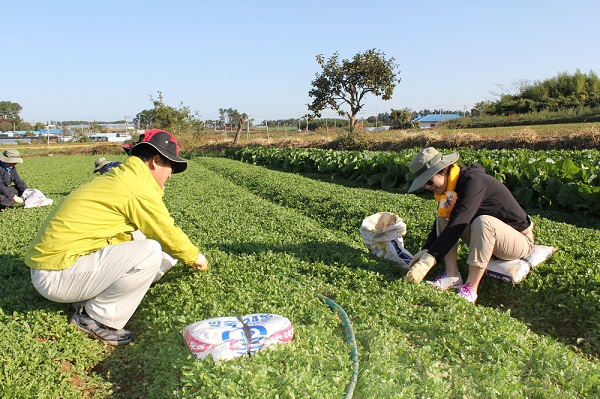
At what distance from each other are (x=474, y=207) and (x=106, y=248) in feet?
11.2

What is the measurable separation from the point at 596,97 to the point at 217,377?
40.2m

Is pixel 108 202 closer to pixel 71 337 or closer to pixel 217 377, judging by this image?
pixel 71 337

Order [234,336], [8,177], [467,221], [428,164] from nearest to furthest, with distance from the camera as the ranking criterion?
[234,336]
[467,221]
[428,164]
[8,177]

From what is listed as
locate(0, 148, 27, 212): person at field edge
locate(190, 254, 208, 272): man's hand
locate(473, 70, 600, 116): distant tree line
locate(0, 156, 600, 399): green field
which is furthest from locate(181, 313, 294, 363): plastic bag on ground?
locate(473, 70, 600, 116): distant tree line

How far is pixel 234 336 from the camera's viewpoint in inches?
123

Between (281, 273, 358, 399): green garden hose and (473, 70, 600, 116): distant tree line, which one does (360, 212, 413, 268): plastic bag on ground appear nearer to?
(281, 273, 358, 399): green garden hose

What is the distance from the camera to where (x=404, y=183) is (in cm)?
1385

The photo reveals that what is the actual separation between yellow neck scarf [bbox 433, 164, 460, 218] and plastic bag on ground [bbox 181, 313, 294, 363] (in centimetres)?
238

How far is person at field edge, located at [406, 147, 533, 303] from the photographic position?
182 inches

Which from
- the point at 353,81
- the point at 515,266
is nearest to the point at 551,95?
the point at 353,81

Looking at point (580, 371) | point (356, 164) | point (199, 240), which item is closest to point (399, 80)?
point (356, 164)

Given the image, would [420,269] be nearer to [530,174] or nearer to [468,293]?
[468,293]

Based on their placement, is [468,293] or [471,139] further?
[471,139]

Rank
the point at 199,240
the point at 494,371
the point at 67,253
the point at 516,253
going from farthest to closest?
the point at 199,240, the point at 516,253, the point at 67,253, the point at 494,371
